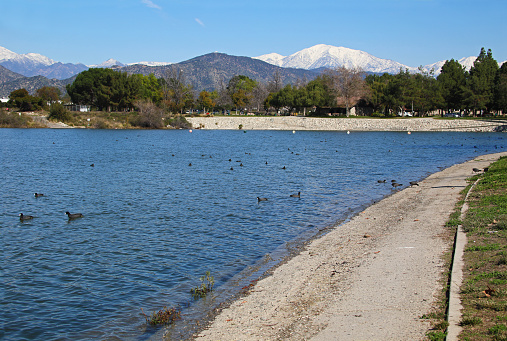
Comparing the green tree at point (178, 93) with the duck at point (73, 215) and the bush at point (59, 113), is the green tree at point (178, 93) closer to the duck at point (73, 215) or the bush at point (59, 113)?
the bush at point (59, 113)

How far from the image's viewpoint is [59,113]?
122m

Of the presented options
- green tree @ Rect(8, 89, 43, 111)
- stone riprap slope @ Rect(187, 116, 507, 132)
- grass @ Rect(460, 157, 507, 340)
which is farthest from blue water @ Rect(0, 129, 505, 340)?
green tree @ Rect(8, 89, 43, 111)

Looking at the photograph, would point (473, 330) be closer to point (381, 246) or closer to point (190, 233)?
point (381, 246)

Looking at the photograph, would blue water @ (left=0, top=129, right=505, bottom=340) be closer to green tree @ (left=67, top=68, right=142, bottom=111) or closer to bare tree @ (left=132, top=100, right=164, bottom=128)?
bare tree @ (left=132, top=100, right=164, bottom=128)

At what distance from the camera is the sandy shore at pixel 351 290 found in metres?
7.92

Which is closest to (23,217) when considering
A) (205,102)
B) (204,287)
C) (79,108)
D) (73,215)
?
(73,215)

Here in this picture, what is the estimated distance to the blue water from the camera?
1023cm

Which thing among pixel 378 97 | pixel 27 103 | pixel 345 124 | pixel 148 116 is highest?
pixel 378 97

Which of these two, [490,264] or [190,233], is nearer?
[490,264]

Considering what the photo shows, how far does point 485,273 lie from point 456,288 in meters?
0.98

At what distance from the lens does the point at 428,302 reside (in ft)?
27.7

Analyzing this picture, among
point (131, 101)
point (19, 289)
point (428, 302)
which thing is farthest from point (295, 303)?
point (131, 101)

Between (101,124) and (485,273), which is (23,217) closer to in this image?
(485,273)

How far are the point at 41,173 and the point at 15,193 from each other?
9698 mm
